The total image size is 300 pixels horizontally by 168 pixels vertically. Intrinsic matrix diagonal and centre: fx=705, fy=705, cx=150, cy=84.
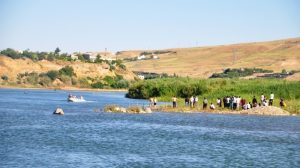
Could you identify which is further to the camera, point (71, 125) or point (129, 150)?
point (71, 125)

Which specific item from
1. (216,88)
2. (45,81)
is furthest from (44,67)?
(216,88)

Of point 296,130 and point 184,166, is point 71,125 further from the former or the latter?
point 184,166

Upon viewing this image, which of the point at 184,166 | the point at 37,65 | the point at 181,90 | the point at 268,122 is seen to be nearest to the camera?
the point at 184,166

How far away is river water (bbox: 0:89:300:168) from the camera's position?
125 feet

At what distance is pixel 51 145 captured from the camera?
43781mm

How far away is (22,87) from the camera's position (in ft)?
569

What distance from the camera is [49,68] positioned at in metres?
188

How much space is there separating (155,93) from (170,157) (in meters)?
64.4

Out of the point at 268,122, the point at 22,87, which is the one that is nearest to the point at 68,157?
the point at 268,122

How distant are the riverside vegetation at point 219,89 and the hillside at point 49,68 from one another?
72.6 m

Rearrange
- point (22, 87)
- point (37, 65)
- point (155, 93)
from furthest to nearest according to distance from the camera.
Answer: point (37, 65)
point (22, 87)
point (155, 93)

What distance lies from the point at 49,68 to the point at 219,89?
10347 cm

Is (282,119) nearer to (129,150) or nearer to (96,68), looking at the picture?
(129,150)

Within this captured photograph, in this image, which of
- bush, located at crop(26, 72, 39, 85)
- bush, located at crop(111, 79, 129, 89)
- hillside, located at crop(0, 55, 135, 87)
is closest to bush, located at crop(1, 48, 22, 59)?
hillside, located at crop(0, 55, 135, 87)
